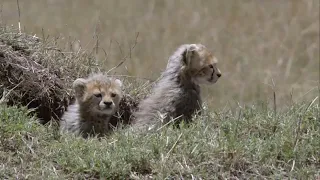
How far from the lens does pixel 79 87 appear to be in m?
8.52

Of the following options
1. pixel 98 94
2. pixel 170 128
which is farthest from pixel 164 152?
pixel 98 94

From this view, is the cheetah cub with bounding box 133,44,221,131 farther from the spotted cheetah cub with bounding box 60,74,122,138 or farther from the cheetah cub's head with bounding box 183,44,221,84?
the spotted cheetah cub with bounding box 60,74,122,138

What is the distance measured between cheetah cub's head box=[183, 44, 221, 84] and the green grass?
144cm

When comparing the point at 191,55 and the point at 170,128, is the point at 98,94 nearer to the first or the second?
the point at 191,55

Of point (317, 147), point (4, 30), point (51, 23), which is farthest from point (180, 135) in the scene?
point (51, 23)

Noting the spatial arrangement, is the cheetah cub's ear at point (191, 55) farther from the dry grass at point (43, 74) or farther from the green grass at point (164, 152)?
the green grass at point (164, 152)

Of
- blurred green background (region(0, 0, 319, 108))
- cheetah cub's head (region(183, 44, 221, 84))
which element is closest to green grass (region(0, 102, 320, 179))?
cheetah cub's head (region(183, 44, 221, 84))

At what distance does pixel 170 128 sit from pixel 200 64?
5.24 feet

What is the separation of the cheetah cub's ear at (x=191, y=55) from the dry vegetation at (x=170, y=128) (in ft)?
1.54

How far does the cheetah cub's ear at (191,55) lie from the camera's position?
880 cm

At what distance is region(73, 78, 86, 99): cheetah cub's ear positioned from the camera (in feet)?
27.8

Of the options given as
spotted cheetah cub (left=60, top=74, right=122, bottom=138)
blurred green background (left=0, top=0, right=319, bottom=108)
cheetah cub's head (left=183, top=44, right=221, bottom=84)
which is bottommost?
blurred green background (left=0, top=0, right=319, bottom=108)

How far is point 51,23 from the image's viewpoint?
1405 centimetres

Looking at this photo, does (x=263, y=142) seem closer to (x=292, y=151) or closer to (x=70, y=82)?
(x=292, y=151)
